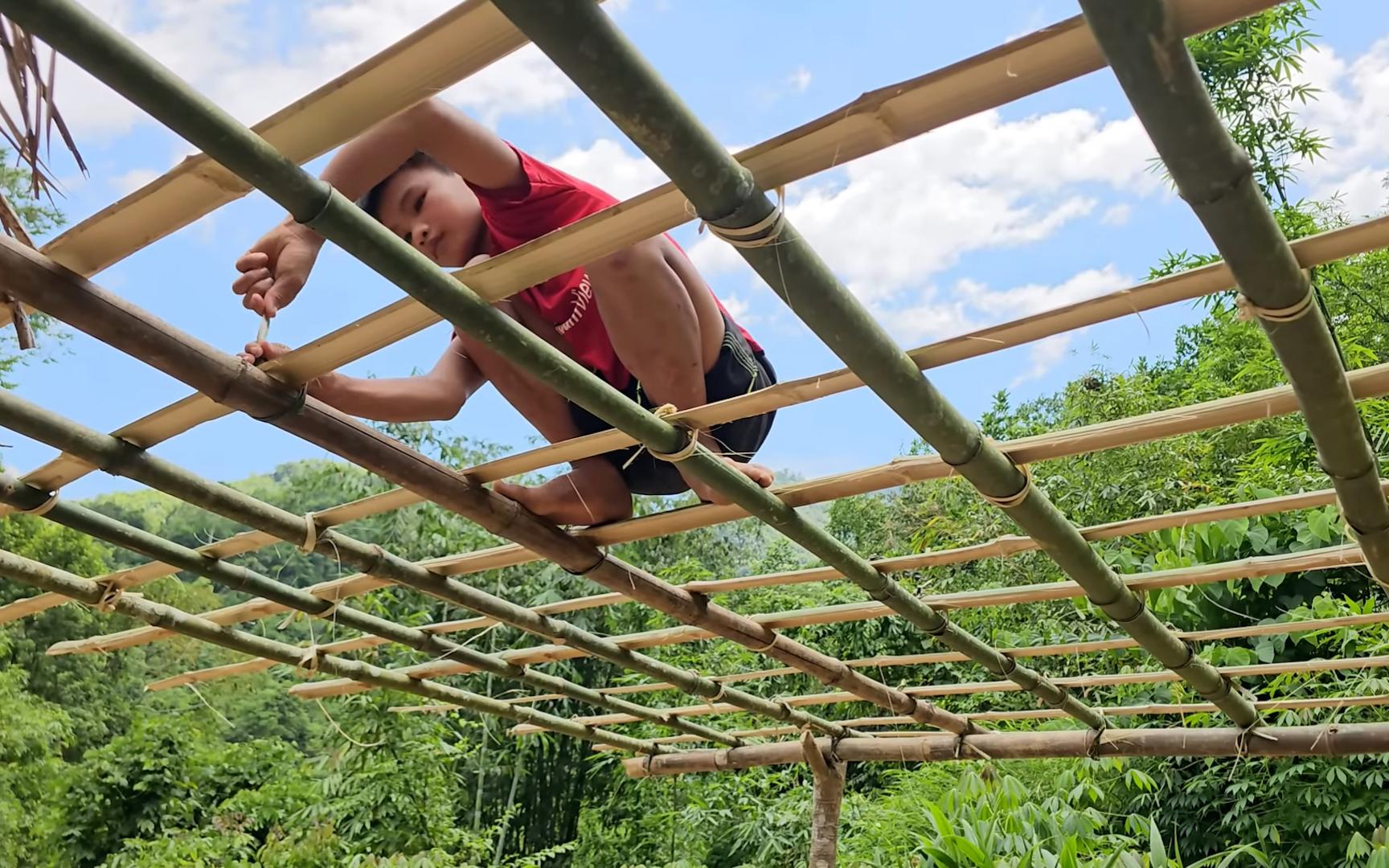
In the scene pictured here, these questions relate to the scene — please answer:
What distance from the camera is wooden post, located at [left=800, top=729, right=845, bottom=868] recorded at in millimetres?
3285

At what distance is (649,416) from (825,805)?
2314mm

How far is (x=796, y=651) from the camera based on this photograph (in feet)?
7.91

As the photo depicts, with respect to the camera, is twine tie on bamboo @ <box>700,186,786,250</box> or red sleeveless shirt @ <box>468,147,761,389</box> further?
red sleeveless shirt @ <box>468,147,761,389</box>

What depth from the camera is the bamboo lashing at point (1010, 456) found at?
1363 mm

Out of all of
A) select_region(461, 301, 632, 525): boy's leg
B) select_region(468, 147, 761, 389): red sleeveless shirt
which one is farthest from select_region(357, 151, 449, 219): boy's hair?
select_region(461, 301, 632, 525): boy's leg

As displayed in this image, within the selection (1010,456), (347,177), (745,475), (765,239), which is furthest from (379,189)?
(1010,456)

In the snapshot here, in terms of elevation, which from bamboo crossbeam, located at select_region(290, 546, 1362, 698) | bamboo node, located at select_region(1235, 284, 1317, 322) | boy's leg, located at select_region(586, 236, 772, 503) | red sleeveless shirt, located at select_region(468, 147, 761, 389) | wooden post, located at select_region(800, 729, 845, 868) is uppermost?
red sleeveless shirt, located at select_region(468, 147, 761, 389)

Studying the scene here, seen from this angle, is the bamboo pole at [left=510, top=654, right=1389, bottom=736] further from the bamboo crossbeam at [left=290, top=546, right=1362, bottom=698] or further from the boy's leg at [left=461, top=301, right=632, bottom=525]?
the boy's leg at [left=461, top=301, right=632, bottom=525]

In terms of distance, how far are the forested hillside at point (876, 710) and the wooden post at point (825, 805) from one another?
29cm

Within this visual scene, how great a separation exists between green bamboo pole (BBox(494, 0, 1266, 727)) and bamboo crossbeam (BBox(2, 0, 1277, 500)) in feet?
0.20

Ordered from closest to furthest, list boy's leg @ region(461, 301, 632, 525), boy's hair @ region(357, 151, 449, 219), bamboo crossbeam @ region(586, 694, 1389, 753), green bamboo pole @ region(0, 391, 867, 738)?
green bamboo pole @ region(0, 391, 867, 738) < boy's hair @ region(357, 151, 449, 219) < boy's leg @ region(461, 301, 632, 525) < bamboo crossbeam @ region(586, 694, 1389, 753)

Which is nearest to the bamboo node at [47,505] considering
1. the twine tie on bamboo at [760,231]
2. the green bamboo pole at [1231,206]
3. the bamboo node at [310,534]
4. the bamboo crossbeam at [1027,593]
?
the bamboo node at [310,534]

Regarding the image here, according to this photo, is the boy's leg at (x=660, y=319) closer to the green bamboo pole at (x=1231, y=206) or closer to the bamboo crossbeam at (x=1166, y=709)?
the green bamboo pole at (x=1231, y=206)

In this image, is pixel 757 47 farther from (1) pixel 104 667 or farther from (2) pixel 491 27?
(1) pixel 104 667
